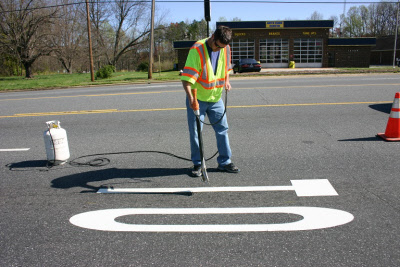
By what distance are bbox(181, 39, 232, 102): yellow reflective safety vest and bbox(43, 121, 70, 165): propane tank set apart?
92.8 inches

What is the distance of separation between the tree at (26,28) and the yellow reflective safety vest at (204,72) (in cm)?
3469

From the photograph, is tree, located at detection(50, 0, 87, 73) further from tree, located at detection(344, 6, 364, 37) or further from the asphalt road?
tree, located at detection(344, 6, 364, 37)

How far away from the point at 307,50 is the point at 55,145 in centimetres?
4136

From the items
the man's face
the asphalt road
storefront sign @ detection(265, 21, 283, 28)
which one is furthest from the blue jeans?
storefront sign @ detection(265, 21, 283, 28)

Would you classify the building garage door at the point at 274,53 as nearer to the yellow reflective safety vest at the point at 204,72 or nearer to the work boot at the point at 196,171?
the yellow reflective safety vest at the point at 204,72

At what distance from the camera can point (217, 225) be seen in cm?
324

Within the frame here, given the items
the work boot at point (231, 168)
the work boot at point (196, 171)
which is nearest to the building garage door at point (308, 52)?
the work boot at point (231, 168)

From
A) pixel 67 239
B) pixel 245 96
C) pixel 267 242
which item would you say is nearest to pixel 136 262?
pixel 67 239

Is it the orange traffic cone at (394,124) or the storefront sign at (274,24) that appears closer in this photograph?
the orange traffic cone at (394,124)

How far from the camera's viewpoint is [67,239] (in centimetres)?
308

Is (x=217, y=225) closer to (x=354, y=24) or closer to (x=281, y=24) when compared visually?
(x=281, y=24)

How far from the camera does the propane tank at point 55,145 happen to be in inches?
202

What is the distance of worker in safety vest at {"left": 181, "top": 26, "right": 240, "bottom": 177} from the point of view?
407cm

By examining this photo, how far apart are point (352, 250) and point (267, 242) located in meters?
0.70
